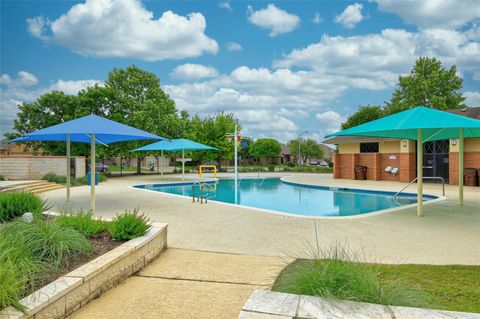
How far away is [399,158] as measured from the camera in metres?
20.5

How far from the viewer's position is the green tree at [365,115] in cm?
4197

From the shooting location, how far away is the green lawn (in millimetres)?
3156

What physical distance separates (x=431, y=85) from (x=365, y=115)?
318 inches

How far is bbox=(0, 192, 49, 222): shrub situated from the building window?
20.5 m

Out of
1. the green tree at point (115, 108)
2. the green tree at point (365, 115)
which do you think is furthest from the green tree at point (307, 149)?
the green tree at point (115, 108)

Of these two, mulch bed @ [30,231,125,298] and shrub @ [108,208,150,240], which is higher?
shrub @ [108,208,150,240]

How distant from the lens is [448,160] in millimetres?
19672

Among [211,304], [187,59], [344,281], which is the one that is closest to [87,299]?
[211,304]

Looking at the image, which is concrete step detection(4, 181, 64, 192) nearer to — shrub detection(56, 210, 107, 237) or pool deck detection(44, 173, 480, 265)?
pool deck detection(44, 173, 480, 265)

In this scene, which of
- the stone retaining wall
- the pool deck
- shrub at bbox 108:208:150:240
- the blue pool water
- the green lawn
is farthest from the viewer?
the blue pool water

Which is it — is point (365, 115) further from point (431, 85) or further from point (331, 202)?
point (331, 202)

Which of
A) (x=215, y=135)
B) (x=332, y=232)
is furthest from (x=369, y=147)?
(x=215, y=135)

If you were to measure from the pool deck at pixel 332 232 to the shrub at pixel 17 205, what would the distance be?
8.63 feet

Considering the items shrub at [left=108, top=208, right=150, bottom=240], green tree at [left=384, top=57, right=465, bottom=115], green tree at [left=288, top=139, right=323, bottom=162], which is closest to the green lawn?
shrub at [left=108, top=208, right=150, bottom=240]
